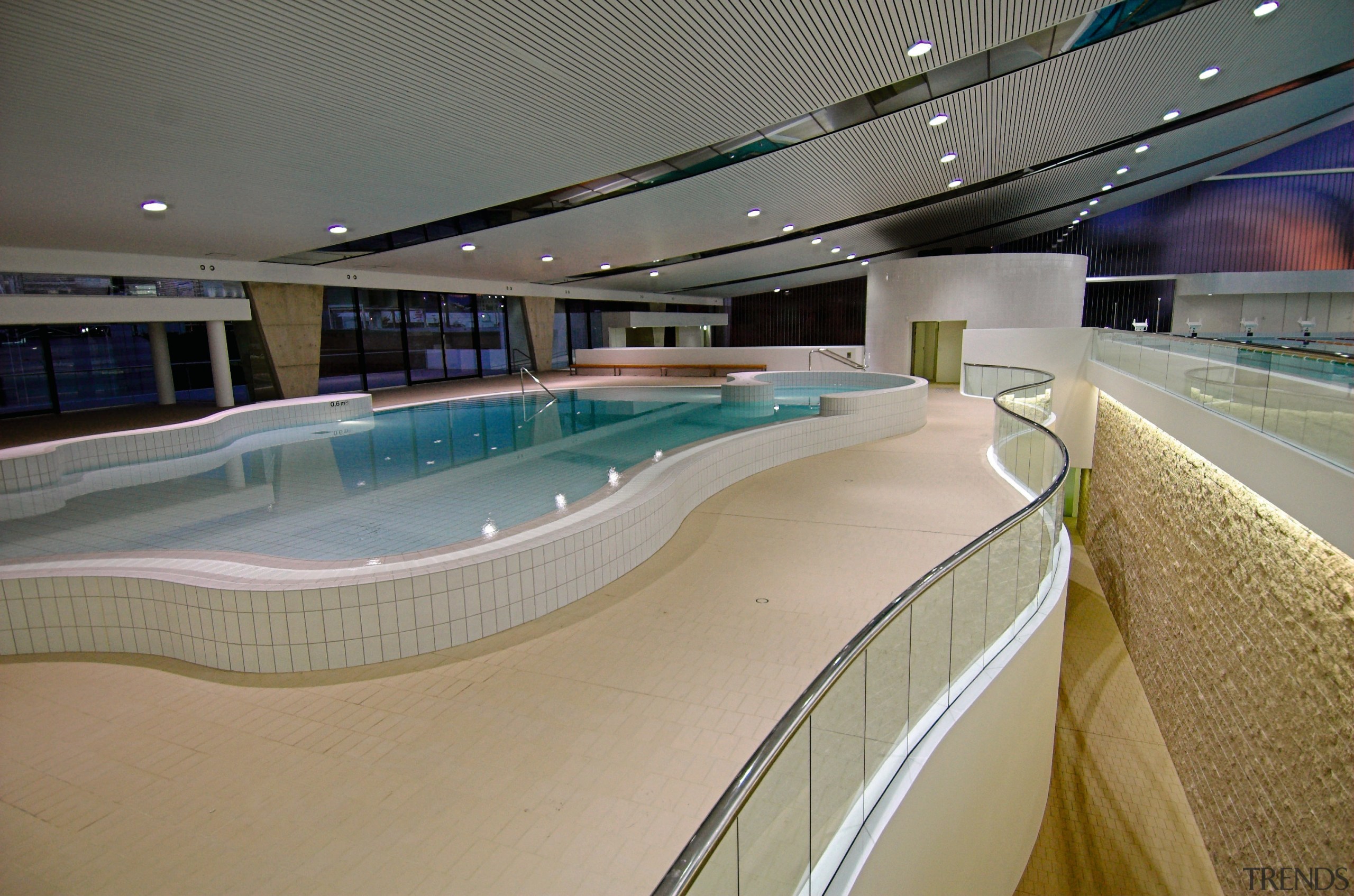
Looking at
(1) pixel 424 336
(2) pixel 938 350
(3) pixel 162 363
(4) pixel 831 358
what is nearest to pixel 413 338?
(1) pixel 424 336

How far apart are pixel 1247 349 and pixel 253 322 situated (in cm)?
1480

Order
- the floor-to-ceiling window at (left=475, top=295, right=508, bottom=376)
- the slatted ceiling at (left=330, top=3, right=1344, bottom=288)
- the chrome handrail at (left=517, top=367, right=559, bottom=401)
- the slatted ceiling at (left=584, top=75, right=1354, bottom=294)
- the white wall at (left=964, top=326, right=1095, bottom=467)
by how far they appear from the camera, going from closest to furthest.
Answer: the slatted ceiling at (left=330, top=3, right=1344, bottom=288), the slatted ceiling at (left=584, top=75, right=1354, bottom=294), the white wall at (left=964, top=326, right=1095, bottom=467), the chrome handrail at (left=517, top=367, right=559, bottom=401), the floor-to-ceiling window at (left=475, top=295, right=508, bottom=376)

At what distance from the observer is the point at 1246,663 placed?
18.2ft

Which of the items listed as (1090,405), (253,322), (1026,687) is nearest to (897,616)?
(1026,687)

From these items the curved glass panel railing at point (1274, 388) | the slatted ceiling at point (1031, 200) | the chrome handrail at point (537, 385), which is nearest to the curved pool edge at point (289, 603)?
the curved glass panel railing at point (1274, 388)

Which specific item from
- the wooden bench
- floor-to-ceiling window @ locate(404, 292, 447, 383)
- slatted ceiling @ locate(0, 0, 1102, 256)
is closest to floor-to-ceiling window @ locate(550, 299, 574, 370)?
the wooden bench

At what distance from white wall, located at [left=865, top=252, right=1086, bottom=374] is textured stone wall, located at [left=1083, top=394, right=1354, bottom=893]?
24.8ft

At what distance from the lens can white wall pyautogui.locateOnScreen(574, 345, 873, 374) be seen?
18.2m

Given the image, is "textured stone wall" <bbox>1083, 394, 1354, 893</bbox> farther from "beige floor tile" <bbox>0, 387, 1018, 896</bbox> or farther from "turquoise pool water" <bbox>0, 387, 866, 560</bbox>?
"turquoise pool water" <bbox>0, 387, 866, 560</bbox>

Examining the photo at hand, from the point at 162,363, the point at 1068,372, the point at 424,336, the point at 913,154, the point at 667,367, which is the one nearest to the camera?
the point at 913,154

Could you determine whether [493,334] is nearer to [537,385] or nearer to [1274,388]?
[537,385]

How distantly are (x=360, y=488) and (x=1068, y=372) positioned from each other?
12.5m

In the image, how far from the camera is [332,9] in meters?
4.45

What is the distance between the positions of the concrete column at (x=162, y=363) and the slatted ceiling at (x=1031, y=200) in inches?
430
